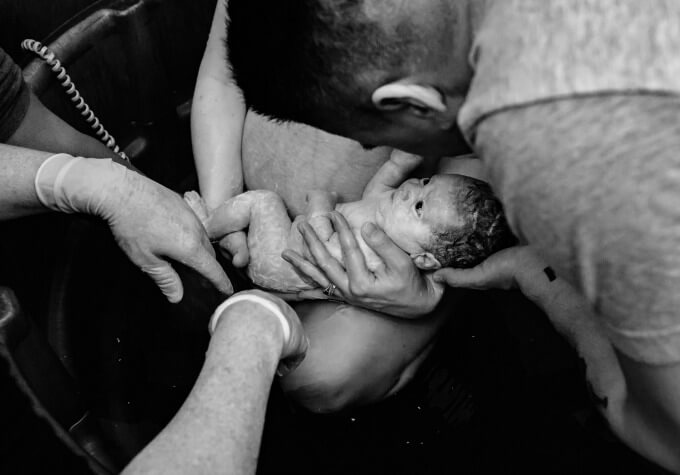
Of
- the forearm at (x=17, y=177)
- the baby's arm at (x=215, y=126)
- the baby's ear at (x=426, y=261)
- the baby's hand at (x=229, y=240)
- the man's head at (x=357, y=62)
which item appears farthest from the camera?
the baby's arm at (x=215, y=126)

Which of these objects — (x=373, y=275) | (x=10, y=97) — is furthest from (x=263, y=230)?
(x=10, y=97)

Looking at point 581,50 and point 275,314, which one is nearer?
point 581,50

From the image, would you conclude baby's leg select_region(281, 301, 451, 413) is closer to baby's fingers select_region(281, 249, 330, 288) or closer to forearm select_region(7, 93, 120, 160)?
baby's fingers select_region(281, 249, 330, 288)

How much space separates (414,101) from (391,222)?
482mm

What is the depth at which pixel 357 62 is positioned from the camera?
Result: 71cm

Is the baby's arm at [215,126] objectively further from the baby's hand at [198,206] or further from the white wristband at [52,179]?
the white wristband at [52,179]

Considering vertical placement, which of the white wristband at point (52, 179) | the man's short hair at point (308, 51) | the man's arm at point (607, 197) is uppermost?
the man's short hair at point (308, 51)

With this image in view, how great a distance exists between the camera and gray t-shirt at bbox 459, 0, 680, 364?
1.83ft

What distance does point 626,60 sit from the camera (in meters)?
0.56

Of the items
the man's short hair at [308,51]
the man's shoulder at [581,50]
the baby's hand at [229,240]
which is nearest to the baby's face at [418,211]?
the baby's hand at [229,240]

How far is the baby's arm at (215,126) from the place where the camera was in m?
1.44

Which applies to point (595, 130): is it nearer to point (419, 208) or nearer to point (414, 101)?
point (414, 101)

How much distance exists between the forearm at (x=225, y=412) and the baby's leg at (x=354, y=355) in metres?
0.33

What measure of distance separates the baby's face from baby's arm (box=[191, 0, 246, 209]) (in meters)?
0.42
